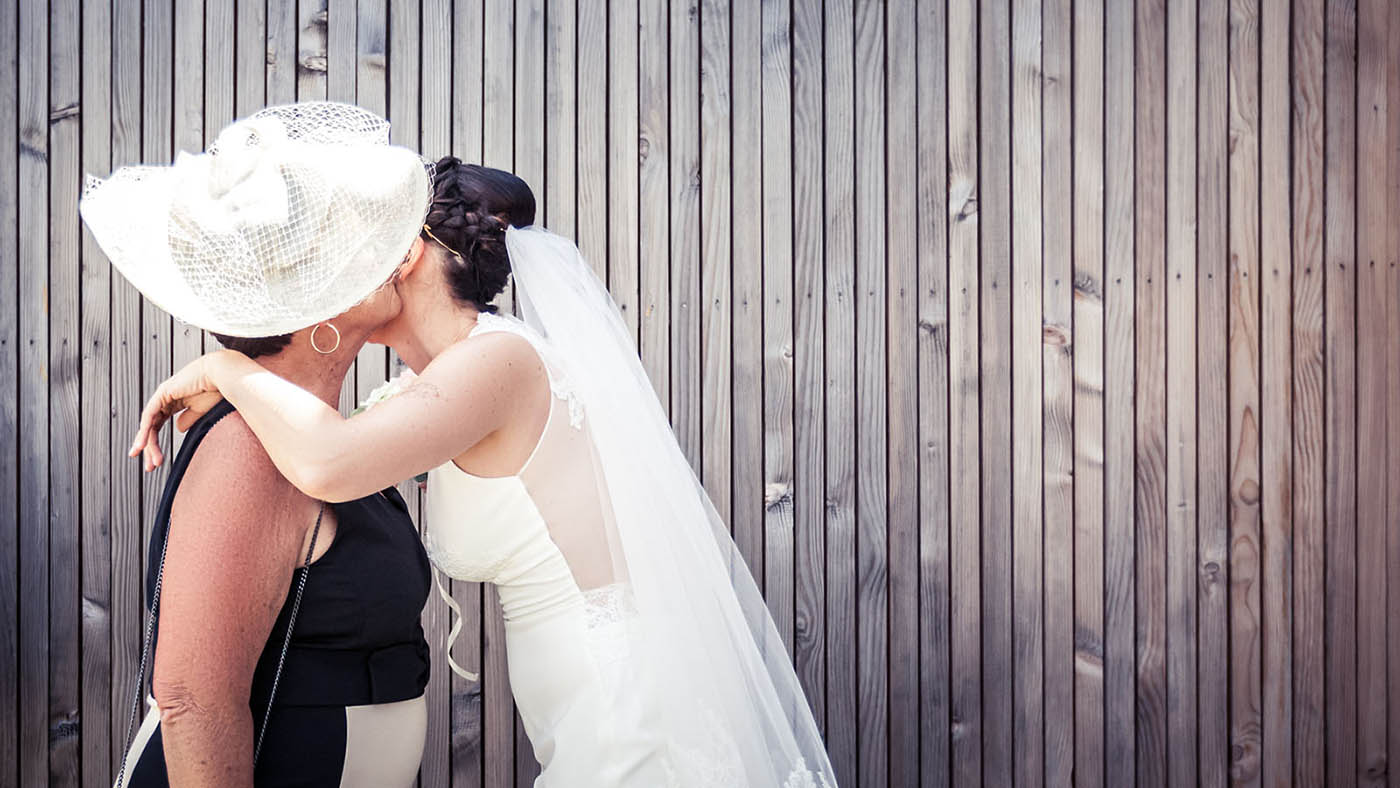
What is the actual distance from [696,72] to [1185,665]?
95.9 inches

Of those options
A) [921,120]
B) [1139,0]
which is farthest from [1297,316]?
[921,120]

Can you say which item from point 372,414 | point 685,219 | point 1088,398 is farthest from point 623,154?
point 1088,398

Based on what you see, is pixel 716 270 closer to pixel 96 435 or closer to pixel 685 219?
pixel 685 219

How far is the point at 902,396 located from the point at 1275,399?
48.0 inches

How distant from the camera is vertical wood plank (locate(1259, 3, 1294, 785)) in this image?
2828mm

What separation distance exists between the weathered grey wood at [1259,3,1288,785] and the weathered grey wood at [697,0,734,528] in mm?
1725

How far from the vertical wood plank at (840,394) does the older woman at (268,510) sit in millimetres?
1542

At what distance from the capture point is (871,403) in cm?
276

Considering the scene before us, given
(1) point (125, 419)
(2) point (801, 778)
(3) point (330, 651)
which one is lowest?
(2) point (801, 778)

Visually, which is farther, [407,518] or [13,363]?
[13,363]

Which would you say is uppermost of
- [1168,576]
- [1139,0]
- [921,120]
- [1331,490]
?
[1139,0]

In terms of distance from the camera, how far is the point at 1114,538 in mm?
2812

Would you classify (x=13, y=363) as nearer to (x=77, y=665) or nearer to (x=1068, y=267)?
(x=77, y=665)

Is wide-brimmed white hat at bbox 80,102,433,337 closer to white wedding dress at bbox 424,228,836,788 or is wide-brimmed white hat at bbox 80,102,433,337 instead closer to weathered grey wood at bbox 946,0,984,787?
white wedding dress at bbox 424,228,836,788
